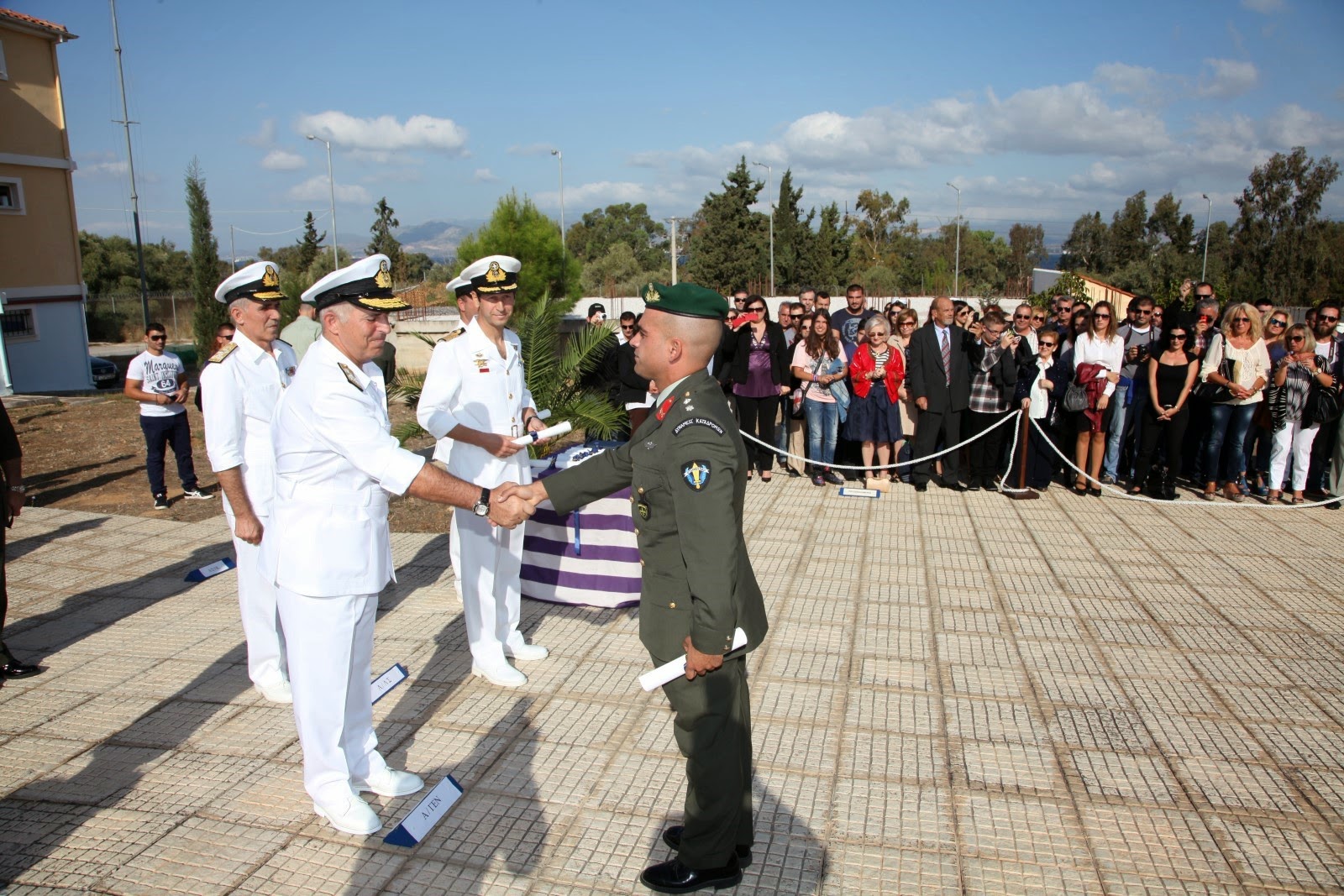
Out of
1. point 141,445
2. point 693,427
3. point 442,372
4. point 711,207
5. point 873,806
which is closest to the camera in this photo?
point 693,427

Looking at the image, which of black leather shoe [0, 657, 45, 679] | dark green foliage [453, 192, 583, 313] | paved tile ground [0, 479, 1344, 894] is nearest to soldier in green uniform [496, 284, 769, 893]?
paved tile ground [0, 479, 1344, 894]

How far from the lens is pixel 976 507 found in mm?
8836

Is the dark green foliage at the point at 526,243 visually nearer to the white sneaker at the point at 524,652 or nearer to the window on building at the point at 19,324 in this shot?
the window on building at the point at 19,324

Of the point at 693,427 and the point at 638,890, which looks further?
the point at 638,890

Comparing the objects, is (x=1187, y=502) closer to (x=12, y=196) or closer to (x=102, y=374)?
(x=102, y=374)

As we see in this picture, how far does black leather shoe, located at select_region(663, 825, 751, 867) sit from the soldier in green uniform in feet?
0.07

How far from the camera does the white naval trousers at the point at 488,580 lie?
474 centimetres

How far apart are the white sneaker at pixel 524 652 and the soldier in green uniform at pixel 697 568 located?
2108 millimetres

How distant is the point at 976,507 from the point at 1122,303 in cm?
2084

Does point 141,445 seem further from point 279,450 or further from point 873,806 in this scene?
point 873,806

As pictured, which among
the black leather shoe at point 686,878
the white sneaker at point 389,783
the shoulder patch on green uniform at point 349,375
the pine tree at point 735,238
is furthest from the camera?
the pine tree at point 735,238

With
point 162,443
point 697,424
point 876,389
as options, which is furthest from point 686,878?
point 162,443

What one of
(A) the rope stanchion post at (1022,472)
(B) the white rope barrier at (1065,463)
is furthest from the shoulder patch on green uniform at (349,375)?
(A) the rope stanchion post at (1022,472)

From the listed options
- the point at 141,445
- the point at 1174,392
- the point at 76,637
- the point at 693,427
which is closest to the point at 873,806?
the point at 693,427
